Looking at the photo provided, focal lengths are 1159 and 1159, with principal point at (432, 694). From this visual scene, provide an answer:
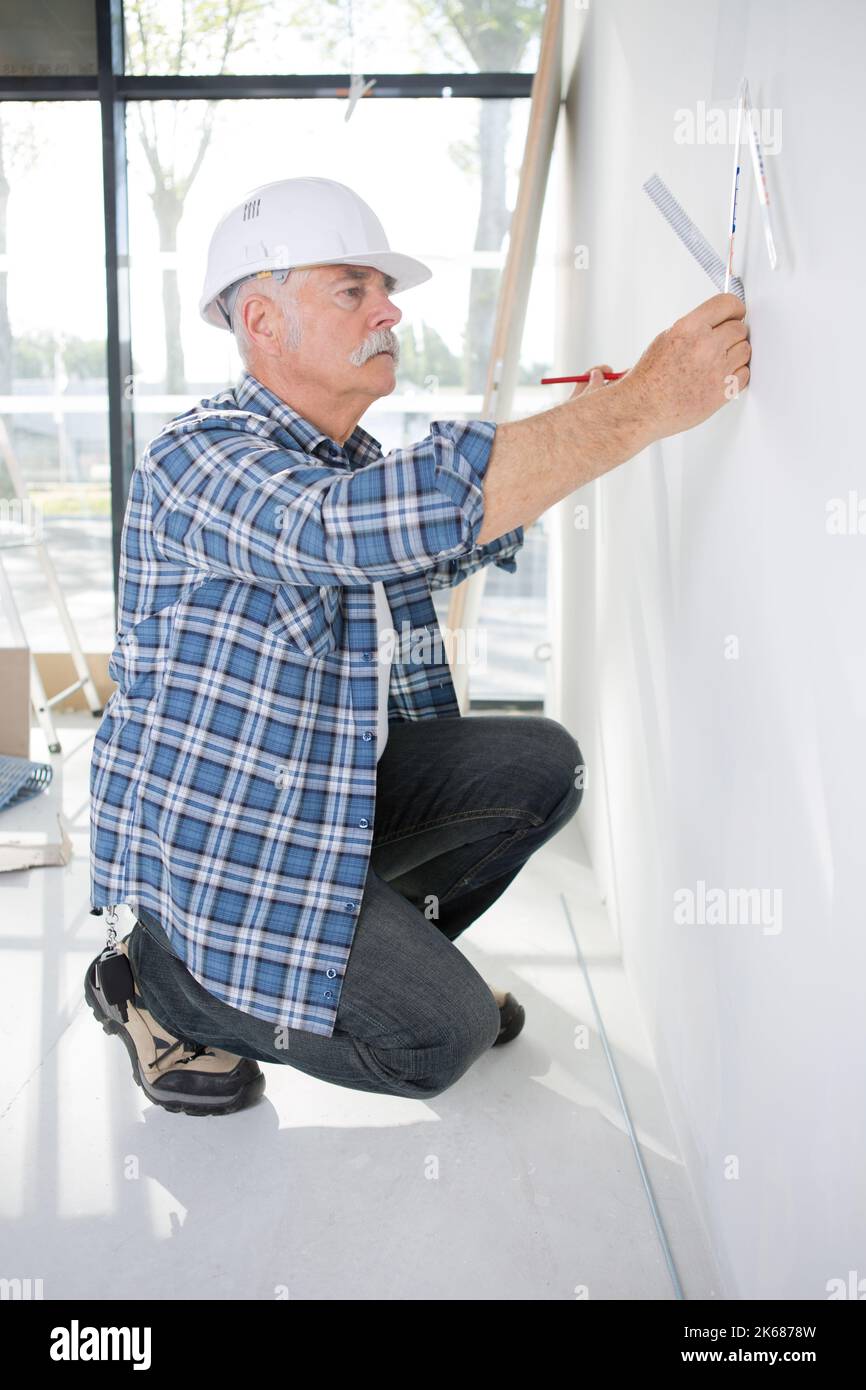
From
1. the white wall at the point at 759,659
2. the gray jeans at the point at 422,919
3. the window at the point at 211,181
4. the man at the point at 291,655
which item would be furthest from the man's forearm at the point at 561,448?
the window at the point at 211,181

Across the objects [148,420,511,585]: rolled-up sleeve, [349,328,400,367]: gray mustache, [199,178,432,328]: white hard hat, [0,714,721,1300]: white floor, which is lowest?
[0,714,721,1300]: white floor

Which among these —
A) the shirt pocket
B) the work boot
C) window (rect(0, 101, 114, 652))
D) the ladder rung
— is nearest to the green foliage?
window (rect(0, 101, 114, 652))

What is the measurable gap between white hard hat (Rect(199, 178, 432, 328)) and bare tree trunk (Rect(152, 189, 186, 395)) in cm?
238

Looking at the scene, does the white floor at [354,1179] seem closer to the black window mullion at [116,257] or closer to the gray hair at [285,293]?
the gray hair at [285,293]

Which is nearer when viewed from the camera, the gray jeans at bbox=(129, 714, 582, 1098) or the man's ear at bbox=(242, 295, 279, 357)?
the gray jeans at bbox=(129, 714, 582, 1098)

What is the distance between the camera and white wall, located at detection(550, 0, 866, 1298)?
1.00m

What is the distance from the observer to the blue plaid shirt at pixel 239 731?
154 centimetres

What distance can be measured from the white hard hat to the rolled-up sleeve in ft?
1.14

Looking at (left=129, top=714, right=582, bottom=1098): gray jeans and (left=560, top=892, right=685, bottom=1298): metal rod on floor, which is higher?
(left=129, top=714, right=582, bottom=1098): gray jeans

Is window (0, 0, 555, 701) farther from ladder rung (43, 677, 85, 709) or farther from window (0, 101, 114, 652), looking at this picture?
ladder rung (43, 677, 85, 709)

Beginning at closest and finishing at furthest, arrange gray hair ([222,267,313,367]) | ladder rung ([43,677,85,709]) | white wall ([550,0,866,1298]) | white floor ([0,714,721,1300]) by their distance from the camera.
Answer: white wall ([550,0,866,1298]) < white floor ([0,714,721,1300]) < gray hair ([222,267,313,367]) < ladder rung ([43,677,85,709])

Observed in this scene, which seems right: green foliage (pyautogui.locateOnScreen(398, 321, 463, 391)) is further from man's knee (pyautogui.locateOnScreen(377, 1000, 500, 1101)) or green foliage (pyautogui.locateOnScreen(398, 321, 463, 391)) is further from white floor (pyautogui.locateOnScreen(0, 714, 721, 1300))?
man's knee (pyautogui.locateOnScreen(377, 1000, 500, 1101))

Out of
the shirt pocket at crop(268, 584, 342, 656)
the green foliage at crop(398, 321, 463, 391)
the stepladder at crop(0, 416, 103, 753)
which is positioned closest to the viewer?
the shirt pocket at crop(268, 584, 342, 656)
